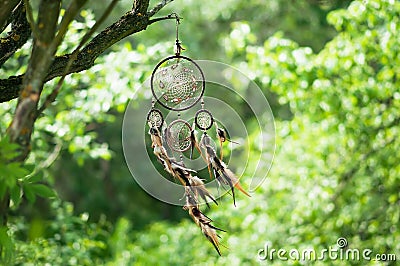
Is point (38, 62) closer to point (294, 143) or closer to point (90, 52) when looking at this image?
point (90, 52)

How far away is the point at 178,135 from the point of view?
1554 mm

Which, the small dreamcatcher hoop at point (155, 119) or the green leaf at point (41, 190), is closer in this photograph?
the green leaf at point (41, 190)

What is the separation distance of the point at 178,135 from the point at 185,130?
22 mm

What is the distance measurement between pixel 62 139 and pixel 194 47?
302cm

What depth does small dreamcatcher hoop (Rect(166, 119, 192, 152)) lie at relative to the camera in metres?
1.53

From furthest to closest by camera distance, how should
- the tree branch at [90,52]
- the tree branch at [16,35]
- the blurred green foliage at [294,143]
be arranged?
the blurred green foliage at [294,143] → the tree branch at [16,35] → the tree branch at [90,52]

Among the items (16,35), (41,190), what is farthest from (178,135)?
(41,190)

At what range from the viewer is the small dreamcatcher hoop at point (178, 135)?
153 cm

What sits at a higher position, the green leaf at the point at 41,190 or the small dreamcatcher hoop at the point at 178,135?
the small dreamcatcher hoop at the point at 178,135

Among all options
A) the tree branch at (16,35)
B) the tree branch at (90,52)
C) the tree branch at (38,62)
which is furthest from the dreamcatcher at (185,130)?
the tree branch at (38,62)

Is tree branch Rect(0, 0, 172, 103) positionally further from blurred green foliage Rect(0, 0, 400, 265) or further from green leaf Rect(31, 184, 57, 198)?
blurred green foliage Rect(0, 0, 400, 265)

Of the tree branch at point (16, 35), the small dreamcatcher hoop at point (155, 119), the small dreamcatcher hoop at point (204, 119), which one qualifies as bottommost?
the small dreamcatcher hoop at point (155, 119)

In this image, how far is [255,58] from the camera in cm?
320

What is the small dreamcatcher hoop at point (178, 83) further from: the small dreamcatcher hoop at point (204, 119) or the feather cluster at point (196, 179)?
the feather cluster at point (196, 179)
